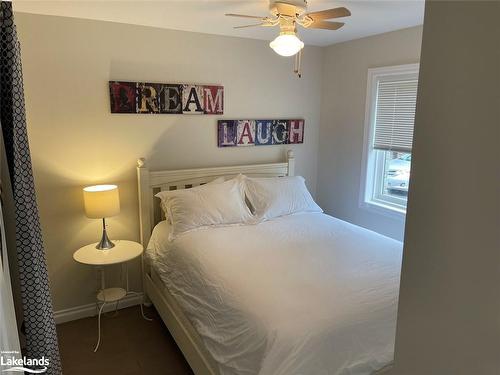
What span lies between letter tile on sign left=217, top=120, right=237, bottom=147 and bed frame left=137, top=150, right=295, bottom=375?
23 centimetres

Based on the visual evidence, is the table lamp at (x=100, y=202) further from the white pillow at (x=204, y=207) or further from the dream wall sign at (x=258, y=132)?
the dream wall sign at (x=258, y=132)

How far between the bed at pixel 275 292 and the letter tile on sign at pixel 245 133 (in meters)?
0.77

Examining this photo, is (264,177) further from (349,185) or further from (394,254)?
(394,254)

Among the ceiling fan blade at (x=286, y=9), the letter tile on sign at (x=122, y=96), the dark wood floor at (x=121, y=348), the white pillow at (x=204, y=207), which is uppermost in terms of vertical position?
the ceiling fan blade at (x=286, y=9)

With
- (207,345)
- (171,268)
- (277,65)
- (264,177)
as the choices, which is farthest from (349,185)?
(207,345)

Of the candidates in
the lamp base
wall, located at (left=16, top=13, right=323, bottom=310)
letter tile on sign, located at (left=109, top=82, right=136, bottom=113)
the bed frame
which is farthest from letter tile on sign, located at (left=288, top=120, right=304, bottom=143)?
the lamp base

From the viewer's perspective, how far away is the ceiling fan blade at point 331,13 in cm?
199

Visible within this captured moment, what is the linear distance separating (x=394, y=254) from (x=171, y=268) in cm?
150

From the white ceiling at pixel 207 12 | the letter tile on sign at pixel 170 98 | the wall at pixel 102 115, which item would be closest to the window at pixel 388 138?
the white ceiling at pixel 207 12

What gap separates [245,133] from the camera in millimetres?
3508

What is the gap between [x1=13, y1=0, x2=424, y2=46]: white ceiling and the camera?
7.65 feet

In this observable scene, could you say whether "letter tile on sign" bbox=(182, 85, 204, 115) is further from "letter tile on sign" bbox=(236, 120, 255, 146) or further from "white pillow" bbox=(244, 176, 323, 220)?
"white pillow" bbox=(244, 176, 323, 220)

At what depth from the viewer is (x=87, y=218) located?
2902 mm

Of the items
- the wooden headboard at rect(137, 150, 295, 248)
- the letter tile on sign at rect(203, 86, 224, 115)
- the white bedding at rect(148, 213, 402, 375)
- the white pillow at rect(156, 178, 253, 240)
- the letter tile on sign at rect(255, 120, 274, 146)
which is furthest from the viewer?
the letter tile on sign at rect(255, 120, 274, 146)
